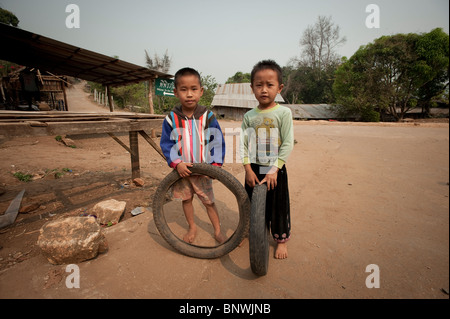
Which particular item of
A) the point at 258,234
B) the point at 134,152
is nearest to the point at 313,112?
the point at 134,152

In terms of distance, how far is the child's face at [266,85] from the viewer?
177 centimetres

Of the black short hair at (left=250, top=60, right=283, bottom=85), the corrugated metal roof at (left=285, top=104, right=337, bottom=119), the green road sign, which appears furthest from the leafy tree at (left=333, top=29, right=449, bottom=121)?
the black short hair at (left=250, top=60, right=283, bottom=85)

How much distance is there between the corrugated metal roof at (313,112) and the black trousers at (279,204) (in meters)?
23.3

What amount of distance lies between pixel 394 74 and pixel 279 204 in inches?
919

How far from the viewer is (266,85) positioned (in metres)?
1.79

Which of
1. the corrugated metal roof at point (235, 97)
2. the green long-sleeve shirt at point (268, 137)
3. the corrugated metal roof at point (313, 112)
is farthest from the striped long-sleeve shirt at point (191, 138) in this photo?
the corrugated metal roof at point (313, 112)

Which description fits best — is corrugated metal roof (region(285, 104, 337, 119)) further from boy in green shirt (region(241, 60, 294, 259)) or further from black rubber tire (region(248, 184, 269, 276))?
black rubber tire (region(248, 184, 269, 276))

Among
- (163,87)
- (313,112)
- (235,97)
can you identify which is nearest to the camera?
(163,87)

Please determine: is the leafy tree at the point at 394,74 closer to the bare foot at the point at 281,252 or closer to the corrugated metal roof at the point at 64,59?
the corrugated metal roof at the point at 64,59

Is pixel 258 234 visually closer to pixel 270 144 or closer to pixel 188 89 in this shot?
pixel 270 144

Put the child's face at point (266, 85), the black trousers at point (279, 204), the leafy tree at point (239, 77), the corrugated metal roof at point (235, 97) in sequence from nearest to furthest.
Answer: the child's face at point (266, 85)
the black trousers at point (279, 204)
the corrugated metal roof at point (235, 97)
the leafy tree at point (239, 77)

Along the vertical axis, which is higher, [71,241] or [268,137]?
[268,137]
